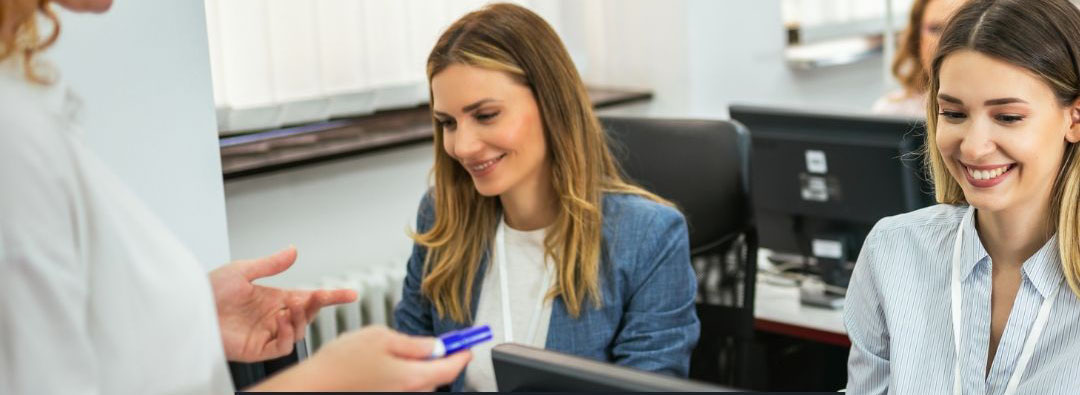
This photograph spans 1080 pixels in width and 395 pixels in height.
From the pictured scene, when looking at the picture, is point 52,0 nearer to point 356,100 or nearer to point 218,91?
point 218,91

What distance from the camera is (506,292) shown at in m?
2.02

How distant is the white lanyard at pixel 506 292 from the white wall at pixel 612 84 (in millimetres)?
240

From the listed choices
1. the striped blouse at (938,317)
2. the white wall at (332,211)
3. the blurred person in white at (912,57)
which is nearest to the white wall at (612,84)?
the white wall at (332,211)

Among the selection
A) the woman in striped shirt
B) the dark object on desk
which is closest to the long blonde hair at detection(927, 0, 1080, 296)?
the woman in striped shirt

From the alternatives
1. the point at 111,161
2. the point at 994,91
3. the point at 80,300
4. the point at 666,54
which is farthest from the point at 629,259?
the point at 666,54

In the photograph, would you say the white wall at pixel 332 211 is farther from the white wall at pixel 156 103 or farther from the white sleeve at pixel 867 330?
the white sleeve at pixel 867 330

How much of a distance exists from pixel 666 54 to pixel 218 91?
160 centimetres

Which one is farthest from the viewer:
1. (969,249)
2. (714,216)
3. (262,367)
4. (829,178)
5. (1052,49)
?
(829,178)

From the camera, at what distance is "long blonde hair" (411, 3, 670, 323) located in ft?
6.42

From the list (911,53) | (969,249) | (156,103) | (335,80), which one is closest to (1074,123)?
(969,249)

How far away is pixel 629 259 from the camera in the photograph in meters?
1.96

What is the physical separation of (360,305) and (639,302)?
4.05ft

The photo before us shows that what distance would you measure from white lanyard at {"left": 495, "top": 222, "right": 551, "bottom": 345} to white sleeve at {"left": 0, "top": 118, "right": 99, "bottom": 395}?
105 centimetres

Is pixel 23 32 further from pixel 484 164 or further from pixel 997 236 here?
pixel 997 236
